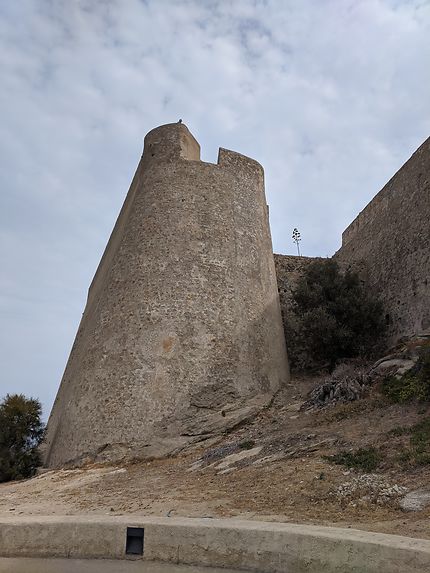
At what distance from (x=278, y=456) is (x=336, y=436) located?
984 mm

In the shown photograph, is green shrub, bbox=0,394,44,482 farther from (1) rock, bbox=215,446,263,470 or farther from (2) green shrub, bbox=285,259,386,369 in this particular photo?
(2) green shrub, bbox=285,259,386,369

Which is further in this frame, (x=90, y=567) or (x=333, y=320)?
(x=333, y=320)

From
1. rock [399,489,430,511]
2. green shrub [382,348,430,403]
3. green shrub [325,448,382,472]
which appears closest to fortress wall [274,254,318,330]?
green shrub [382,348,430,403]

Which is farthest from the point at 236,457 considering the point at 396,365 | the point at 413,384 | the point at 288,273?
the point at 288,273

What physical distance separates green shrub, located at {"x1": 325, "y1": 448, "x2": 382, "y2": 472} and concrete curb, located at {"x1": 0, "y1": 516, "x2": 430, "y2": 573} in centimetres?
232

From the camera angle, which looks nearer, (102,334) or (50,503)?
(50,503)

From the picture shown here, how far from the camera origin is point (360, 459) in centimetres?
704

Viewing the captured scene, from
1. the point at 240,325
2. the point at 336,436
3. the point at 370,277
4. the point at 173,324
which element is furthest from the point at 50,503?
the point at 370,277

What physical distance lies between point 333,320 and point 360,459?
742 cm

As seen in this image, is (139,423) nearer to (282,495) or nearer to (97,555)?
(282,495)

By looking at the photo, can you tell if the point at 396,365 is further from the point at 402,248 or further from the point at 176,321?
the point at 402,248

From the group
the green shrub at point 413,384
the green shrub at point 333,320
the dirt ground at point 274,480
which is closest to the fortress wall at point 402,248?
the green shrub at point 333,320

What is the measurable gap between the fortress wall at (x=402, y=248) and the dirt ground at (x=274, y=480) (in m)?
4.74

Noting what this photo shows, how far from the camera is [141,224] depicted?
A: 48.0ft
